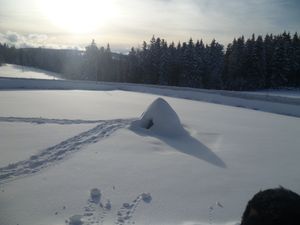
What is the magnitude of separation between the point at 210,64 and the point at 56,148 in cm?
4933

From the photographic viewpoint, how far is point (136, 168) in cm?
791

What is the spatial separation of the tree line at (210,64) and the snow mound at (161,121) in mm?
39846

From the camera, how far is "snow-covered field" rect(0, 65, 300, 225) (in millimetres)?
5617

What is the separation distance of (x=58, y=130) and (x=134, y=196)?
20.8 ft

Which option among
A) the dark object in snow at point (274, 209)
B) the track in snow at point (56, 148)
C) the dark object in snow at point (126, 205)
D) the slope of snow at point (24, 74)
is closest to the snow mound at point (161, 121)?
the track in snow at point (56, 148)

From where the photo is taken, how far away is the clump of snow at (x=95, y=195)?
236 inches

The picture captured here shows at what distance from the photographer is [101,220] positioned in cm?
521

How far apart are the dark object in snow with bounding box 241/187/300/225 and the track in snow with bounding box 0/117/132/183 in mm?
5274

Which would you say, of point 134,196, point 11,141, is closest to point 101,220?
point 134,196

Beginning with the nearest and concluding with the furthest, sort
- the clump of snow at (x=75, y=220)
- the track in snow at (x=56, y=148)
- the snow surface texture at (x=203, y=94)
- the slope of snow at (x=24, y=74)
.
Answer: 1. the clump of snow at (x=75, y=220)
2. the track in snow at (x=56, y=148)
3. the snow surface texture at (x=203, y=94)
4. the slope of snow at (x=24, y=74)

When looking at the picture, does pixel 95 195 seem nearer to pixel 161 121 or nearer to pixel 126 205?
pixel 126 205

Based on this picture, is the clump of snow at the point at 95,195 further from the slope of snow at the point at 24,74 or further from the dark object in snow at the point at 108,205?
the slope of snow at the point at 24,74

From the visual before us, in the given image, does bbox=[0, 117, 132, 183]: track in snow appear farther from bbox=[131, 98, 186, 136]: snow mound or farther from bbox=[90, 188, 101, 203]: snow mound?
bbox=[90, 188, 101, 203]: snow mound

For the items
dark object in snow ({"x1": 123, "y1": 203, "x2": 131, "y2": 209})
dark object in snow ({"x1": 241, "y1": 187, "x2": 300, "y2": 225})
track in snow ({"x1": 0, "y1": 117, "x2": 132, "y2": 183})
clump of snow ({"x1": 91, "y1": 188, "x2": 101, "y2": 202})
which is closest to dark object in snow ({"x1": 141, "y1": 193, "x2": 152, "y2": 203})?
dark object in snow ({"x1": 123, "y1": 203, "x2": 131, "y2": 209})
